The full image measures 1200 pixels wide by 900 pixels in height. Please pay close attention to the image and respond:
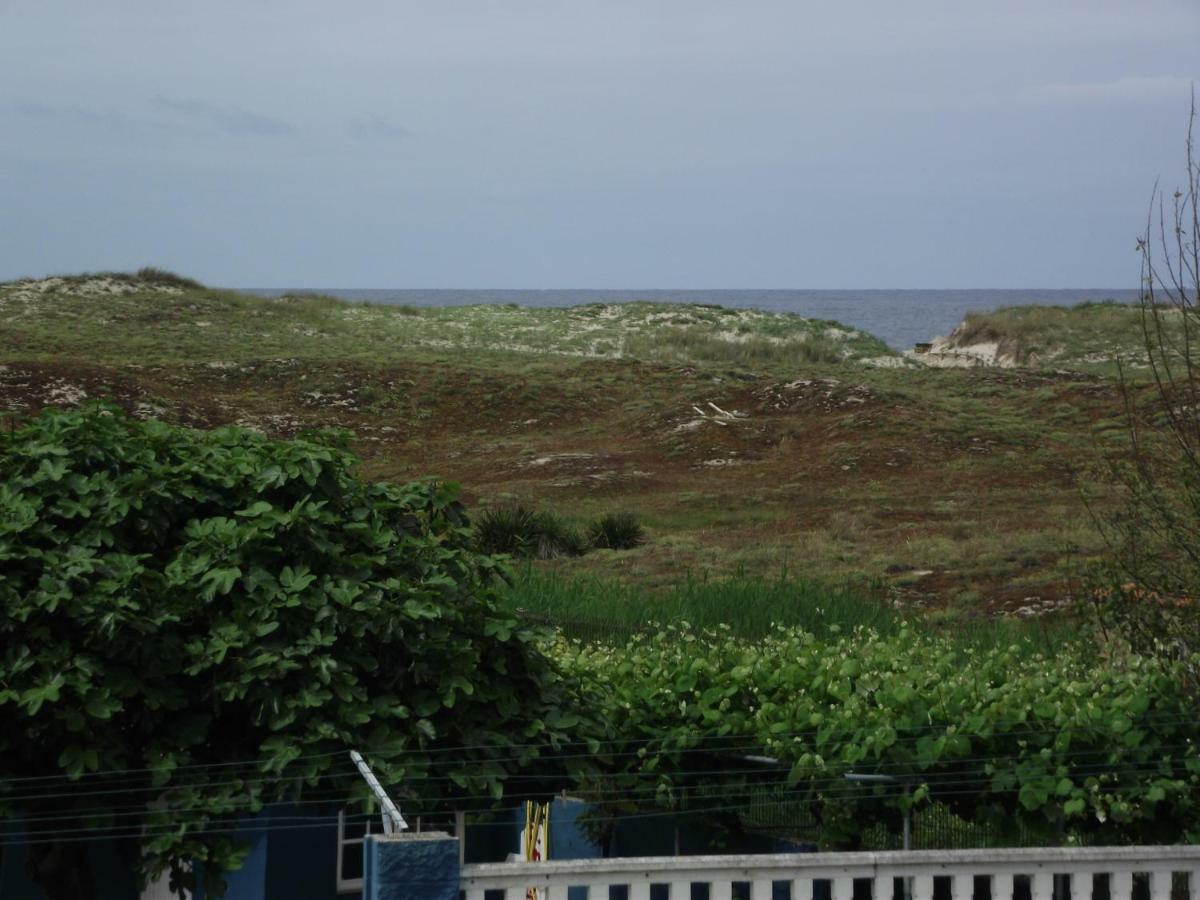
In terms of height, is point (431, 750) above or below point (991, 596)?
above

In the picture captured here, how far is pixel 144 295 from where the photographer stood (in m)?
54.5

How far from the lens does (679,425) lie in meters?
33.2

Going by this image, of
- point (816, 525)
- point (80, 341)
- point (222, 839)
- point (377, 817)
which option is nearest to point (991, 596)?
point (816, 525)

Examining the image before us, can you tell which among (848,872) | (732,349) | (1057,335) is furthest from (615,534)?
(1057,335)

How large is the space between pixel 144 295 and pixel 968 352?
29591 mm

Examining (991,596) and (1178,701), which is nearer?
(1178,701)

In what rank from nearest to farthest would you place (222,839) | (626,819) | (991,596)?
1. (222,839)
2. (626,819)
3. (991,596)

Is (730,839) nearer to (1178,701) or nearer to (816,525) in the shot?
(1178,701)

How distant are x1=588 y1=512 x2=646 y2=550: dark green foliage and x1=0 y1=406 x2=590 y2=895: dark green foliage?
47.8ft

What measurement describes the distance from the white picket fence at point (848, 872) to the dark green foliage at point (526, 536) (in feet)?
46.0

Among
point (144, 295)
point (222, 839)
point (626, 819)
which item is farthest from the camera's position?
point (144, 295)

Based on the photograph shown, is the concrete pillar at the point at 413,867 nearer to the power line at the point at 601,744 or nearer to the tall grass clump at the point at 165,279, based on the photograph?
the power line at the point at 601,744

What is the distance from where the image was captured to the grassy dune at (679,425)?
64.3ft

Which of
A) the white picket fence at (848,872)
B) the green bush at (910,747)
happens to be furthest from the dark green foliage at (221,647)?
the white picket fence at (848,872)
